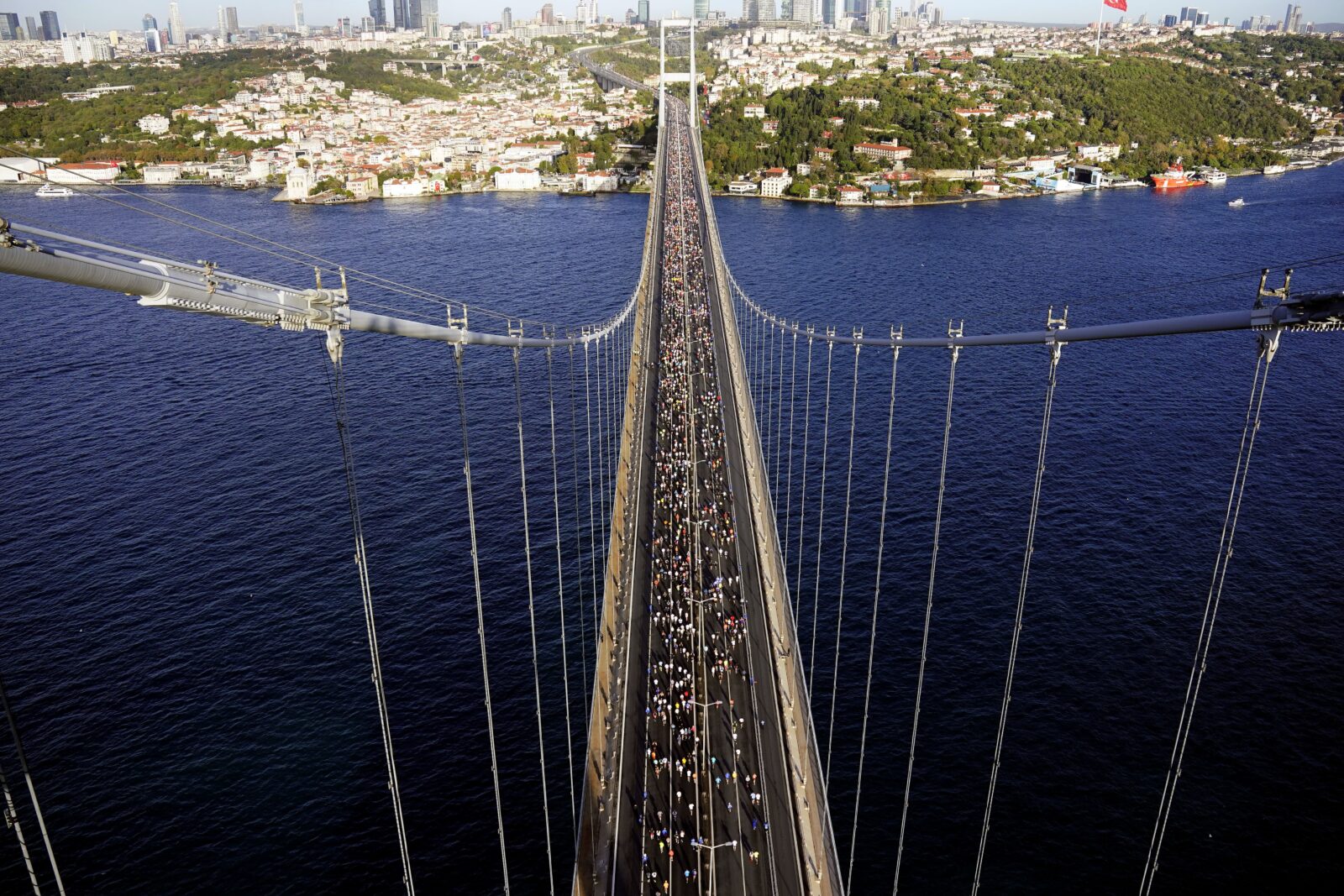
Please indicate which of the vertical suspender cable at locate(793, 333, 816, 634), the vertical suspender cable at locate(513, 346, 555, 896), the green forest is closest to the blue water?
the vertical suspender cable at locate(513, 346, 555, 896)

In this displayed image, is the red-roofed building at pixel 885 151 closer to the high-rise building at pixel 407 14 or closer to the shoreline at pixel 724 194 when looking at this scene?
the shoreline at pixel 724 194

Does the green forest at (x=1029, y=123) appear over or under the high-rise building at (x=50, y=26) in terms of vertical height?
under

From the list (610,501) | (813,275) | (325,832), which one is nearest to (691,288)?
(813,275)

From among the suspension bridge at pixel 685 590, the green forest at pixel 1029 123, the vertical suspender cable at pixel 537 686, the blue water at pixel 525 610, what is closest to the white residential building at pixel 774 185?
the green forest at pixel 1029 123

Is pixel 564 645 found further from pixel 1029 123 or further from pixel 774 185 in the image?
pixel 1029 123

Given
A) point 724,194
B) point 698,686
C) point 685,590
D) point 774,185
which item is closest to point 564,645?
point 698,686

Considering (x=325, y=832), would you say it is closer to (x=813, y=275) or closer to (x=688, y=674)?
(x=688, y=674)

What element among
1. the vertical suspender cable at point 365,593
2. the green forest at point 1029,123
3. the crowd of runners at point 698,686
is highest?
the green forest at point 1029,123
